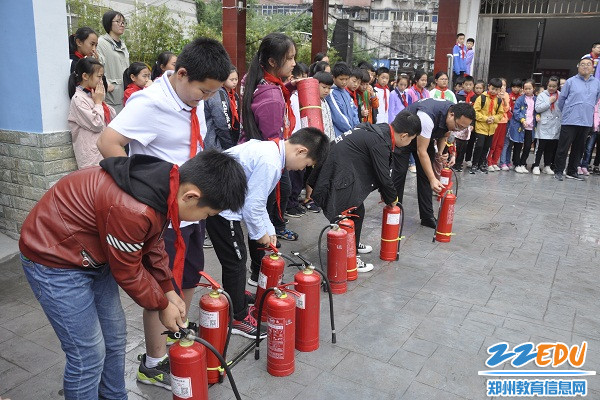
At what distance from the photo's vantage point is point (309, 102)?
15.3ft

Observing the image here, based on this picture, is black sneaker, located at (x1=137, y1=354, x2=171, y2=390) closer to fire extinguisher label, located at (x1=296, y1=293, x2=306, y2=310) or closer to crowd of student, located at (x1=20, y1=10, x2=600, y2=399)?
crowd of student, located at (x1=20, y1=10, x2=600, y2=399)

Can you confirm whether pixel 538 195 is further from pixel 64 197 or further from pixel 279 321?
pixel 64 197

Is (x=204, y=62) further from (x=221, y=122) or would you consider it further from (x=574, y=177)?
(x=574, y=177)

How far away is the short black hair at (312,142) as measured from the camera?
3.13m

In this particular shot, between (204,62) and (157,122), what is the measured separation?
0.40m

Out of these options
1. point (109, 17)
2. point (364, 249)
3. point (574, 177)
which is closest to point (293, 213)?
point (364, 249)

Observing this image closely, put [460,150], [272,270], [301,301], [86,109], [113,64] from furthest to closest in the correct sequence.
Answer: [460,150] → [113,64] → [86,109] → [272,270] → [301,301]

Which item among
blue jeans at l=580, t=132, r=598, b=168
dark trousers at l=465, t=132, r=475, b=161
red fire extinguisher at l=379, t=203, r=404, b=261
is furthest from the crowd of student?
blue jeans at l=580, t=132, r=598, b=168

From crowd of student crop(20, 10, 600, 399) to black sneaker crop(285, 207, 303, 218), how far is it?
0.01 m

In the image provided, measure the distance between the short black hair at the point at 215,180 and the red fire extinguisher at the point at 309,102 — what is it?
2.75 m

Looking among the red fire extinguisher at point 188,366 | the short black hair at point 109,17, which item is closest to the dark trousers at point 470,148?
the short black hair at point 109,17

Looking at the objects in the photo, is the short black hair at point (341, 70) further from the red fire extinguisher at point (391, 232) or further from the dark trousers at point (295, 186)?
the red fire extinguisher at point (391, 232)

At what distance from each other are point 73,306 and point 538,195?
23.5 feet

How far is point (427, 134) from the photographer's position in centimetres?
527
